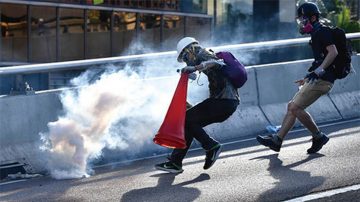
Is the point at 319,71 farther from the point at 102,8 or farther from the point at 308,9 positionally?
the point at 102,8

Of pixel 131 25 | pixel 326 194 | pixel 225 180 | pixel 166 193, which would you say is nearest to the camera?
pixel 326 194

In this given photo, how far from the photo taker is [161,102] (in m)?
11.7

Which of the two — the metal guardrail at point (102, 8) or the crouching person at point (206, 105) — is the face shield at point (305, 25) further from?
the metal guardrail at point (102, 8)

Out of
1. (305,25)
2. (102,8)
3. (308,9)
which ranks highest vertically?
(308,9)

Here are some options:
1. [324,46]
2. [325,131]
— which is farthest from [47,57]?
[324,46]

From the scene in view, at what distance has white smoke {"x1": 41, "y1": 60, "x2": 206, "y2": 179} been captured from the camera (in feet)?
34.0

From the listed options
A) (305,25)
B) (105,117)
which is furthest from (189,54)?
(305,25)

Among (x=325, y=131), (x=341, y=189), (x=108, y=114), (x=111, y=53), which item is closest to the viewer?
(x=341, y=189)

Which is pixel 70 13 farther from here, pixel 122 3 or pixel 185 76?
pixel 185 76

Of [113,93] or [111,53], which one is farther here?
[111,53]

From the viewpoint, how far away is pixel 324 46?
35.0 feet

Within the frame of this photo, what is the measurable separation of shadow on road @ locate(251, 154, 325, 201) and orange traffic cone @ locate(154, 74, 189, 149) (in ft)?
3.43

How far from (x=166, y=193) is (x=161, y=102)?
272 centimetres

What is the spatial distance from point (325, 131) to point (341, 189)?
12.6 ft
